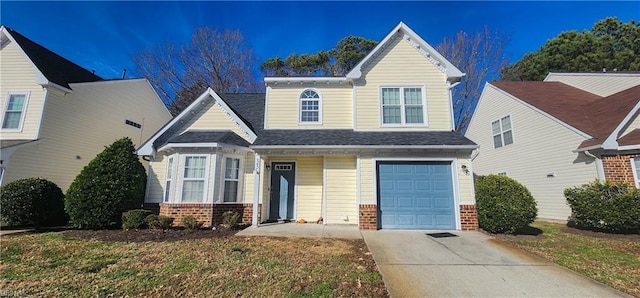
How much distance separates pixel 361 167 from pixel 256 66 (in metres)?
17.5

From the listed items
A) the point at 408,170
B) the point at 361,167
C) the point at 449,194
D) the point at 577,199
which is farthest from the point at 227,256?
the point at 577,199

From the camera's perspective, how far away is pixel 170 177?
9.70 meters

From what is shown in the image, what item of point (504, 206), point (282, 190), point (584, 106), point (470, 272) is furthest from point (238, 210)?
point (584, 106)

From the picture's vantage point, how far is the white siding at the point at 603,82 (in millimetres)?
12805

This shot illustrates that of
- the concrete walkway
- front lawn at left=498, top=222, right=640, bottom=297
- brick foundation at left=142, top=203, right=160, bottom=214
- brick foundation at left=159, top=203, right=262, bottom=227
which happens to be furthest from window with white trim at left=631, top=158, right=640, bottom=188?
brick foundation at left=142, top=203, right=160, bottom=214

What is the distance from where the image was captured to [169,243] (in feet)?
21.7

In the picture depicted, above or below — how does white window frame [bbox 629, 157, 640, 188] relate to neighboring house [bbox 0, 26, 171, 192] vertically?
below

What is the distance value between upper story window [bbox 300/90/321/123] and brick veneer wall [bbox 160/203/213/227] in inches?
192

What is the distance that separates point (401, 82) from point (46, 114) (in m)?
14.6

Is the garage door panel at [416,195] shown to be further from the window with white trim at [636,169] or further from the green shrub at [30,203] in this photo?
the green shrub at [30,203]

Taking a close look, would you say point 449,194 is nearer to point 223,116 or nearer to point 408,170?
point 408,170

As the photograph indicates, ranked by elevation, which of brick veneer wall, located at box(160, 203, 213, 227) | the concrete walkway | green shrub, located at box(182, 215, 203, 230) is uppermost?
brick veneer wall, located at box(160, 203, 213, 227)

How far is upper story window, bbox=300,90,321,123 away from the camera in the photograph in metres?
10.8

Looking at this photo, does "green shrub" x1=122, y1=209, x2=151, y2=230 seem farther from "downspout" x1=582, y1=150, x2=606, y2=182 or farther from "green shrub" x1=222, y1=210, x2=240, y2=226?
"downspout" x1=582, y1=150, x2=606, y2=182
